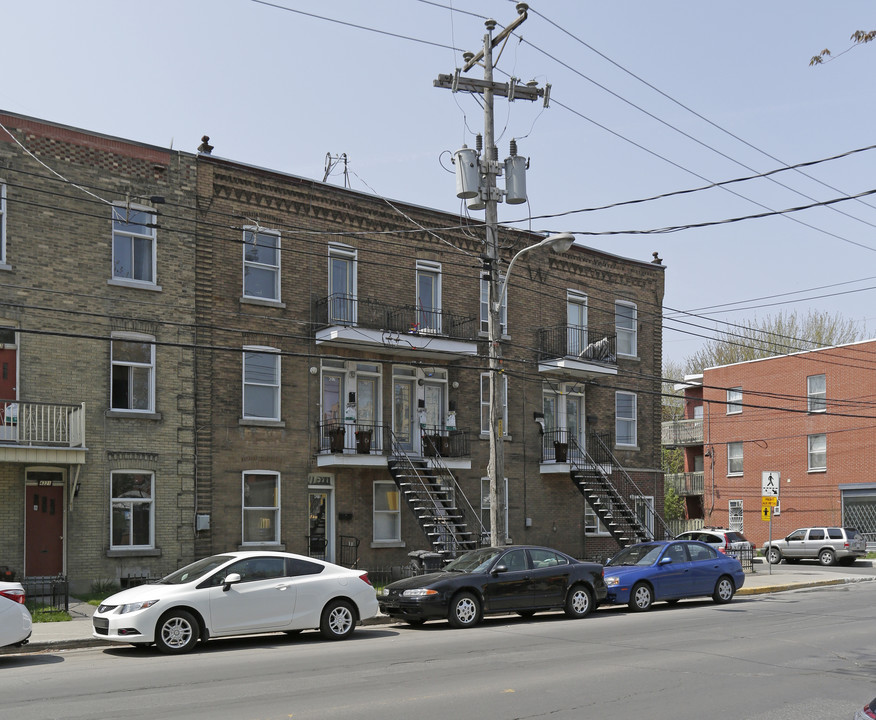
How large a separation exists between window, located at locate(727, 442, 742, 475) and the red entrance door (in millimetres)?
39044

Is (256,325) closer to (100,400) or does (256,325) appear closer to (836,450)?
(100,400)

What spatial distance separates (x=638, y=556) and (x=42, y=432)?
1318cm

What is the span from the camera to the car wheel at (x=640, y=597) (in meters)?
20.4

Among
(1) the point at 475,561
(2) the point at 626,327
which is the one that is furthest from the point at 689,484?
(1) the point at 475,561

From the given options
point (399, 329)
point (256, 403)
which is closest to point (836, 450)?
point (399, 329)

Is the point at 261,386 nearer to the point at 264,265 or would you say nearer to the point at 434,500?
the point at 264,265

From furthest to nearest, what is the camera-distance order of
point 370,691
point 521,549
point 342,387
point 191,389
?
point 342,387 → point 191,389 → point 521,549 → point 370,691

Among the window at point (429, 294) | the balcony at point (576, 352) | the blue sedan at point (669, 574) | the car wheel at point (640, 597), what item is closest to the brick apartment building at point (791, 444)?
the balcony at point (576, 352)

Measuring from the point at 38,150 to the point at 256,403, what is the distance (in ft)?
25.7

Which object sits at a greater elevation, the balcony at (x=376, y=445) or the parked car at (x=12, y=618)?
the balcony at (x=376, y=445)

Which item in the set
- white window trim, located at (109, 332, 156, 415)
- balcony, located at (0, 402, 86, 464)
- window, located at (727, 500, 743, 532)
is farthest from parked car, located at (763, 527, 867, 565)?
balcony, located at (0, 402, 86, 464)

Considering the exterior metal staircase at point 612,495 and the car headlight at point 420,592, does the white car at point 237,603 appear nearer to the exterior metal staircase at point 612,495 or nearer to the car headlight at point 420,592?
the car headlight at point 420,592

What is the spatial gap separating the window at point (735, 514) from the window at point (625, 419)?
2004cm

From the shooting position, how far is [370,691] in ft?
35.3
